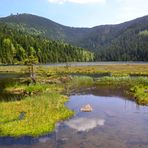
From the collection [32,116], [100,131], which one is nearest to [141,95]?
[100,131]

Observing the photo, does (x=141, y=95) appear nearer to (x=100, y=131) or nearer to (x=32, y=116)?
(x=100, y=131)

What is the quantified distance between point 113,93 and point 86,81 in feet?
69.2

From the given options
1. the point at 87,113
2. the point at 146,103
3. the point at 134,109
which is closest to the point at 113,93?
the point at 146,103

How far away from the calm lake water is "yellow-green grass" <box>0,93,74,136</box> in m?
1.20

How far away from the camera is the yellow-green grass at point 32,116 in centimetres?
3295

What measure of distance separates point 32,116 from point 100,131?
9.43 m

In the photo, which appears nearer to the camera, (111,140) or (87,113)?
(111,140)

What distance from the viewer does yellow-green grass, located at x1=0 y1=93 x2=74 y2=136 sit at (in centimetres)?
3295

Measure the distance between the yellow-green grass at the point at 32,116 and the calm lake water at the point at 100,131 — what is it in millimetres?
1198

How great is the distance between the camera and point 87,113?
4366 centimetres

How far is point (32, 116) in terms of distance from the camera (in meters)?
38.2

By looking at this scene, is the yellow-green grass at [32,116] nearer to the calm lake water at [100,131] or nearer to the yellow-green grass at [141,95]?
the calm lake water at [100,131]

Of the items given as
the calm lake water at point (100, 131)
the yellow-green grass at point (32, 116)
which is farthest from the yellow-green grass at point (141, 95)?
the yellow-green grass at point (32, 116)

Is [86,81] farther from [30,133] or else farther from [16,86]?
[30,133]
